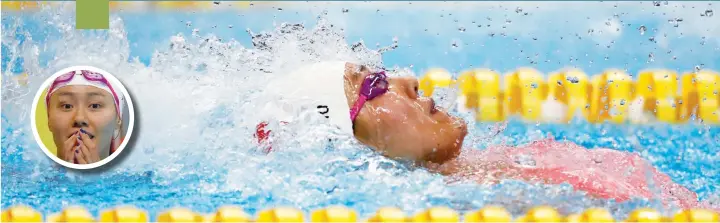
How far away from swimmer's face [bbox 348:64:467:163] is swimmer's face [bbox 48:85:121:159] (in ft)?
1.59

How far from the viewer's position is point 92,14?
2123 mm

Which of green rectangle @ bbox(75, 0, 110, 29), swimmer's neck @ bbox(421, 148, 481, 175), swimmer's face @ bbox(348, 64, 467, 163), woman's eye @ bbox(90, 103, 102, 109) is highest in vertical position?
green rectangle @ bbox(75, 0, 110, 29)

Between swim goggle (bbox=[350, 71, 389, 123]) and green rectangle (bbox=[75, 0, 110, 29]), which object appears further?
green rectangle (bbox=[75, 0, 110, 29])

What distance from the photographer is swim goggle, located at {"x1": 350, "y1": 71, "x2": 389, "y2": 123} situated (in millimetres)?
1705

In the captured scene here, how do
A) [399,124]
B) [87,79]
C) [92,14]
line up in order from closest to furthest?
1. [399,124]
2. [87,79]
3. [92,14]

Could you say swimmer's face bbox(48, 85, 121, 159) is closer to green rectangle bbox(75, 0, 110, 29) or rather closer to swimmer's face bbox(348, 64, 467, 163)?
green rectangle bbox(75, 0, 110, 29)

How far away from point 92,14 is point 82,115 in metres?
0.43

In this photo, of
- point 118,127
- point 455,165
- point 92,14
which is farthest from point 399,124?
point 92,14

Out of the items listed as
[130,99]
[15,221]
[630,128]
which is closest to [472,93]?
[630,128]

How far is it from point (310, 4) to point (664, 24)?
153 centimetres

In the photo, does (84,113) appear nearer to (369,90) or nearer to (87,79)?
(87,79)

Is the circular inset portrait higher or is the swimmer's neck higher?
the circular inset portrait

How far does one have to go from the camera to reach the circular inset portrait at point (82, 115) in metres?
1.79

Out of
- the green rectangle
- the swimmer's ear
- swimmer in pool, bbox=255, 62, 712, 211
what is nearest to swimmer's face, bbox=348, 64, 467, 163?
swimmer in pool, bbox=255, 62, 712, 211
